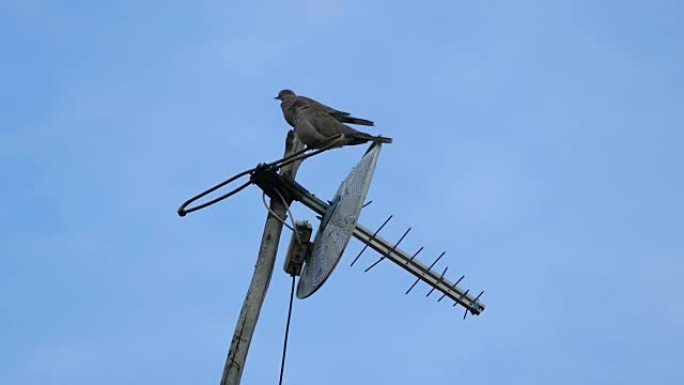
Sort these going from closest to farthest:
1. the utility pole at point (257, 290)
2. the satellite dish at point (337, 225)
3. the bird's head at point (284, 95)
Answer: the satellite dish at point (337, 225), the utility pole at point (257, 290), the bird's head at point (284, 95)

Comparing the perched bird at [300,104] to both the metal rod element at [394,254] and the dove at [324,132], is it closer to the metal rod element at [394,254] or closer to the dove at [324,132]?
the dove at [324,132]

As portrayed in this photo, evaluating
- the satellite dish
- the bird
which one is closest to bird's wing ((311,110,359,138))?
the bird

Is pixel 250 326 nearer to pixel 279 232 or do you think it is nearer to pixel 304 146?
pixel 279 232

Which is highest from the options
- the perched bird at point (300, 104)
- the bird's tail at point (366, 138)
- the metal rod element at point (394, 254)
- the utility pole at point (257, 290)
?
the perched bird at point (300, 104)


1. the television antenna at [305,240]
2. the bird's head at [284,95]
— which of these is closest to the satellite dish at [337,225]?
the television antenna at [305,240]

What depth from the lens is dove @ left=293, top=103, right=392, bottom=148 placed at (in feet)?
25.6

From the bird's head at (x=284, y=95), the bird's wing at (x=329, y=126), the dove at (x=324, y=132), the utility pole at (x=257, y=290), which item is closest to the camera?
the utility pole at (x=257, y=290)

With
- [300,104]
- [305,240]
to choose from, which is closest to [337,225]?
Result: [305,240]

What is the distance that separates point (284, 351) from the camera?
7211 mm

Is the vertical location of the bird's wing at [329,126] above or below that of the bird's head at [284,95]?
below

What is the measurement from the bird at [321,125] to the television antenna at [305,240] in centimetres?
10

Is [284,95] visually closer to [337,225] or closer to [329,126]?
[329,126]

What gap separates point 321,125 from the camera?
802cm

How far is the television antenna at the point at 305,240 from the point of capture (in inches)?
269
